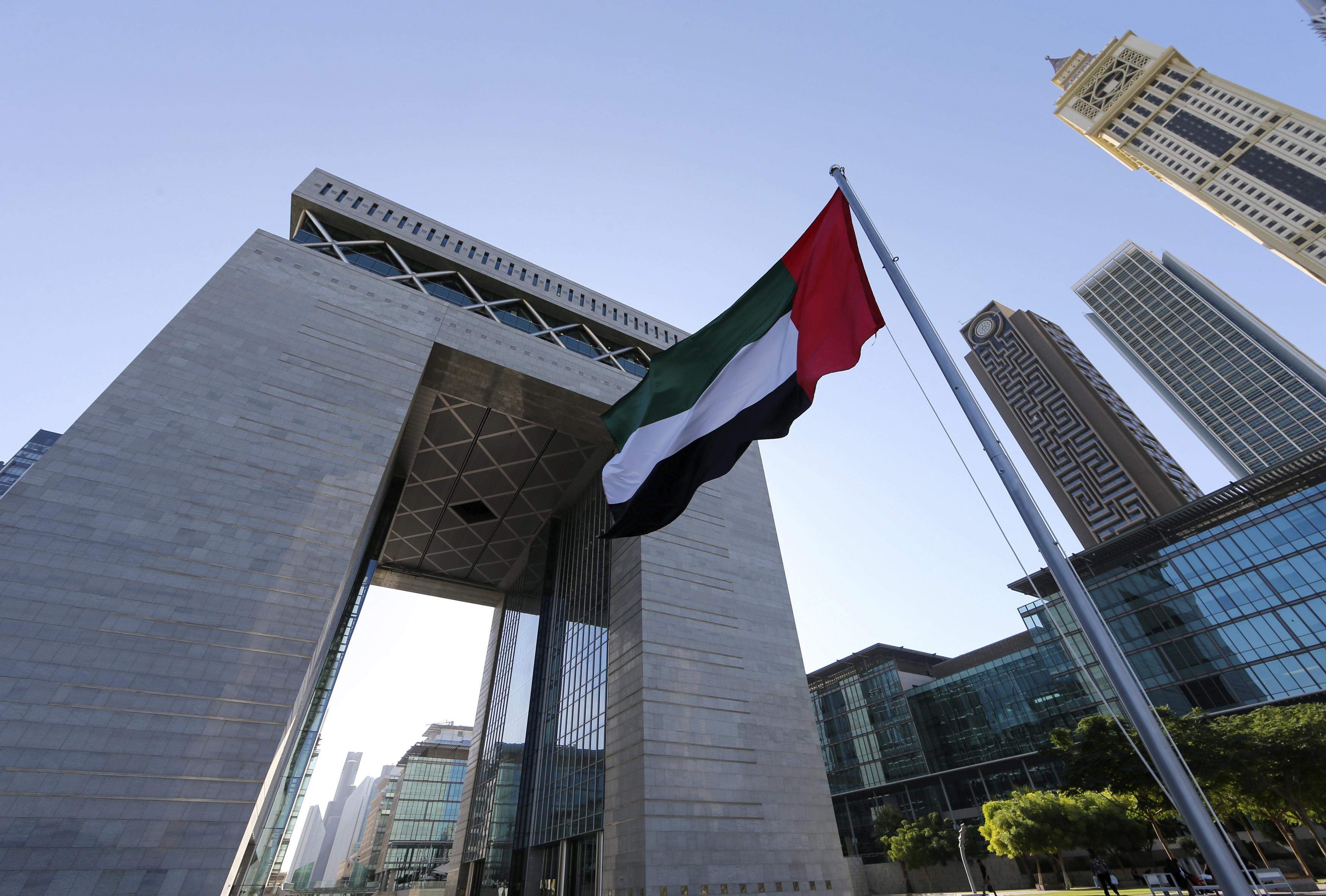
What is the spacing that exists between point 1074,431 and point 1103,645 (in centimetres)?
11503

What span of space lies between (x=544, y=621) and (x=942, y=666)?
213 feet

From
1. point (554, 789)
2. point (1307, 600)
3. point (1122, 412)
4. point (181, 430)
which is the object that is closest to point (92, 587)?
point (181, 430)

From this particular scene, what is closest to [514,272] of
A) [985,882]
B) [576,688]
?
[576,688]

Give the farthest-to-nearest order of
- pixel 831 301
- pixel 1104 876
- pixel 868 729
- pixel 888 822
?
pixel 868 729 → pixel 888 822 → pixel 1104 876 → pixel 831 301

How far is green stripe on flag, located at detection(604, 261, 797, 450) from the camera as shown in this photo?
12.0 m

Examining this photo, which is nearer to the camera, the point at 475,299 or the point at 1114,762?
the point at 1114,762

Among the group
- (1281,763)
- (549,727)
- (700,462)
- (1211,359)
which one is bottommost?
(1281,763)

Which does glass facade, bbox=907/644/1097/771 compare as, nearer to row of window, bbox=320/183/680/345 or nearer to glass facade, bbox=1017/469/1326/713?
glass facade, bbox=1017/469/1326/713

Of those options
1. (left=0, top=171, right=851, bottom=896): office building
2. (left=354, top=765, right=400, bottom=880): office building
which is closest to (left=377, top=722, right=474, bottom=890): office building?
(left=354, top=765, right=400, bottom=880): office building

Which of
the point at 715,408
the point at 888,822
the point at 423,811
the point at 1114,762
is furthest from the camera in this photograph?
the point at 423,811

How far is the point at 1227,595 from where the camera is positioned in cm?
5734

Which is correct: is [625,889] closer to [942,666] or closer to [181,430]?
[181,430]

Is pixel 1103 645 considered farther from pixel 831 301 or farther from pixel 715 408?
pixel 715 408

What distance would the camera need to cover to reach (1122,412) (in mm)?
101938
